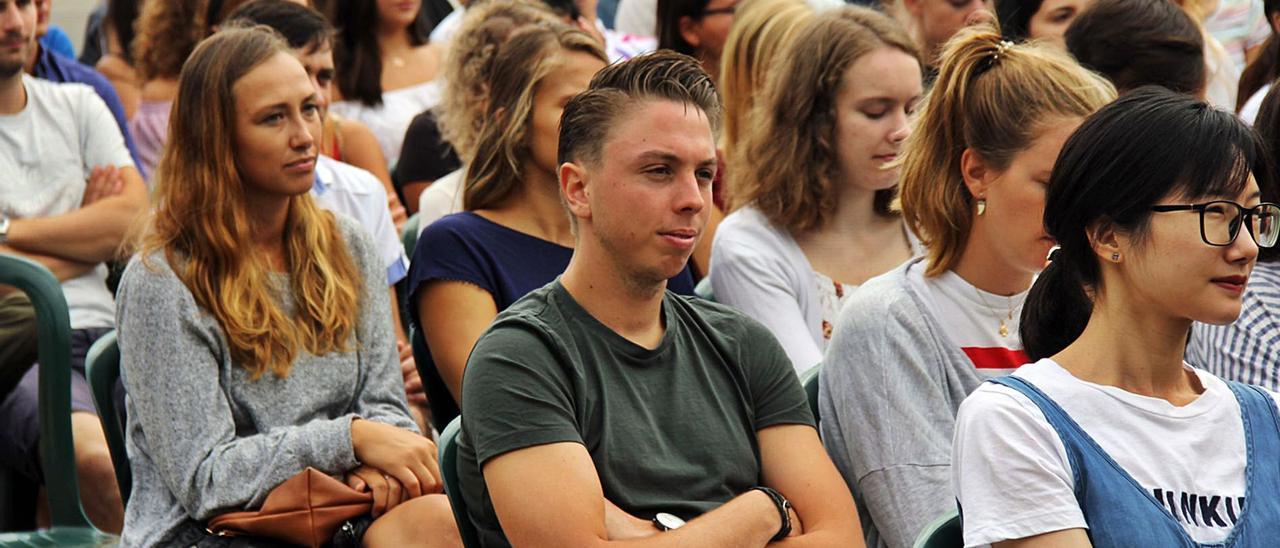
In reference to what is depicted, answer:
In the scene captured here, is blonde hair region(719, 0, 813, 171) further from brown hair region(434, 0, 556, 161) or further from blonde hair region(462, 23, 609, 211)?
blonde hair region(462, 23, 609, 211)

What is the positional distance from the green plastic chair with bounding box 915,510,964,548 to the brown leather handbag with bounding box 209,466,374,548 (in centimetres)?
121

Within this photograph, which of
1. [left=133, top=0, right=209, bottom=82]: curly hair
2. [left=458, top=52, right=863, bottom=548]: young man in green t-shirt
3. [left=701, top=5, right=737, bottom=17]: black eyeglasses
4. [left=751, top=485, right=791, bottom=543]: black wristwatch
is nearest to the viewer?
[left=458, top=52, right=863, bottom=548]: young man in green t-shirt

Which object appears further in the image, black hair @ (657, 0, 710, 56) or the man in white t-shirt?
black hair @ (657, 0, 710, 56)

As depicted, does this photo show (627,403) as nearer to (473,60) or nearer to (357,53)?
(473,60)

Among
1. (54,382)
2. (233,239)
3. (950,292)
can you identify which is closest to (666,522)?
(950,292)

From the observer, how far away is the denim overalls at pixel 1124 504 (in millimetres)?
2033

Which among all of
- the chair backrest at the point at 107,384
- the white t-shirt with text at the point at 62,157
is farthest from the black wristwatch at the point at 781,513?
the white t-shirt with text at the point at 62,157

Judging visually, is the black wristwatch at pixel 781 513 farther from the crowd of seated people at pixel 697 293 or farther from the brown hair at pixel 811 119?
the brown hair at pixel 811 119

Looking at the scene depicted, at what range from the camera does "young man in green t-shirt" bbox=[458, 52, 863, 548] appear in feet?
7.64

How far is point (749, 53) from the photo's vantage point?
4.49 metres

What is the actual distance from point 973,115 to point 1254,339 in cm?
65

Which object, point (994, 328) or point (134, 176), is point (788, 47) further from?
point (134, 176)

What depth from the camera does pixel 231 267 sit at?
3201mm

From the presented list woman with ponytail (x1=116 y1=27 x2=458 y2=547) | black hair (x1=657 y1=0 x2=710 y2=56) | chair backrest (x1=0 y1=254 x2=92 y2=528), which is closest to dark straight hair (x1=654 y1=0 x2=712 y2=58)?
black hair (x1=657 y1=0 x2=710 y2=56)
